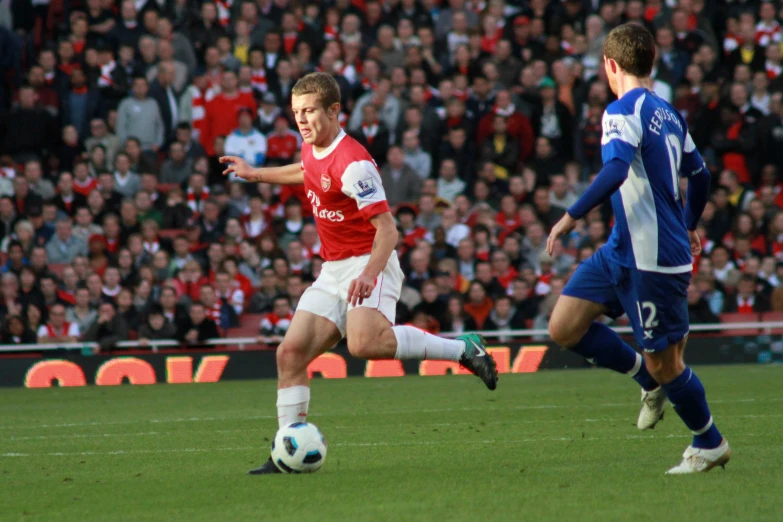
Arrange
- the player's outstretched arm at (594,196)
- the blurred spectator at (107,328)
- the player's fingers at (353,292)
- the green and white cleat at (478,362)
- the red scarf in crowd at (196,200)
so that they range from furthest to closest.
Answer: the red scarf in crowd at (196,200), the blurred spectator at (107,328), the green and white cleat at (478,362), the player's fingers at (353,292), the player's outstretched arm at (594,196)

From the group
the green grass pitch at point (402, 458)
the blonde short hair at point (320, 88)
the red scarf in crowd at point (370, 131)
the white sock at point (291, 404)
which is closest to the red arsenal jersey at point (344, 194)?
the blonde short hair at point (320, 88)

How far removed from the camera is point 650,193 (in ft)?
19.6

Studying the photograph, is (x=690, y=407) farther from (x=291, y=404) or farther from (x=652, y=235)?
(x=291, y=404)

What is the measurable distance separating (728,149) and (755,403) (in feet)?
28.3

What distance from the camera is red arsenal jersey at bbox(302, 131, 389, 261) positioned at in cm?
652

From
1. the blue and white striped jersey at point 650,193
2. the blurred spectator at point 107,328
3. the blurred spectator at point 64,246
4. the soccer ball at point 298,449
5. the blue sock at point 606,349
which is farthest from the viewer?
the blurred spectator at point 64,246

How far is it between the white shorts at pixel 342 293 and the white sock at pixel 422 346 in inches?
4.7

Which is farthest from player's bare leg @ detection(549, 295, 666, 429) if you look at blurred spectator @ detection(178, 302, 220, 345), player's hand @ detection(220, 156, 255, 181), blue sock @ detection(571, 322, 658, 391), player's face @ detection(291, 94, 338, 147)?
blurred spectator @ detection(178, 302, 220, 345)

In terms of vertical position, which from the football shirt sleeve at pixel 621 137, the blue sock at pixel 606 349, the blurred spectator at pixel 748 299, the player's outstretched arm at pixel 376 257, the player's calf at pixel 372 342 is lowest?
the blurred spectator at pixel 748 299

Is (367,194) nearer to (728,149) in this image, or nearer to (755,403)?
(755,403)

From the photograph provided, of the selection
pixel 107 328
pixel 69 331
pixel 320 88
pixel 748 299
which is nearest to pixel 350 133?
pixel 107 328

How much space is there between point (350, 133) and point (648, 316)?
38.3 ft

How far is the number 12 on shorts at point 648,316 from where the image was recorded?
5.91 m

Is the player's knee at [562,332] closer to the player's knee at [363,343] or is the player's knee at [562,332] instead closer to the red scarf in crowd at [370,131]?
the player's knee at [363,343]
